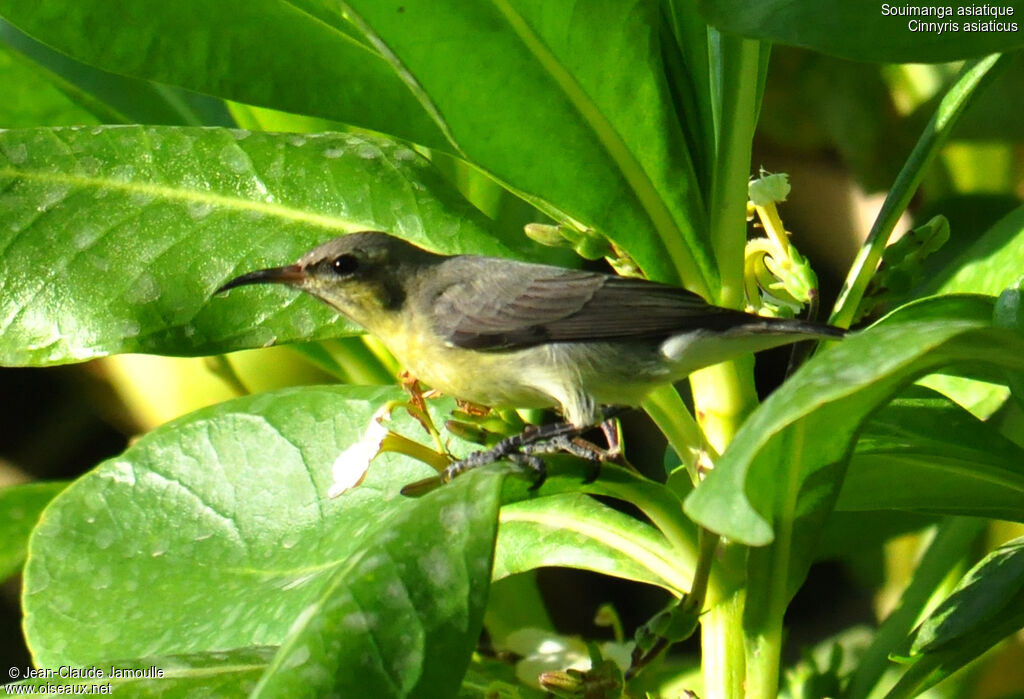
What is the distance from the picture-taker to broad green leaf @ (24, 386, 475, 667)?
1.97m

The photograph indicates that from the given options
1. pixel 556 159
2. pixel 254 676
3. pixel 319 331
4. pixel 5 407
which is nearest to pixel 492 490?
pixel 254 676

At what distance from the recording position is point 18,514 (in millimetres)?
2633

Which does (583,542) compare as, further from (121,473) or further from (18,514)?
(18,514)

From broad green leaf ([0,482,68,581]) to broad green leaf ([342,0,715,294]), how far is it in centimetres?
145

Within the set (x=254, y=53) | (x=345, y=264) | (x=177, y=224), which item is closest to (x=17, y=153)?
(x=177, y=224)

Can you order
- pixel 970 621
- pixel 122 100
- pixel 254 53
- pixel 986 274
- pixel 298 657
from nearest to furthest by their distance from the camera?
1. pixel 298 657
2. pixel 970 621
3. pixel 254 53
4. pixel 986 274
5. pixel 122 100

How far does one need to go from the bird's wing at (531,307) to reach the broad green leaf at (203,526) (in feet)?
0.80

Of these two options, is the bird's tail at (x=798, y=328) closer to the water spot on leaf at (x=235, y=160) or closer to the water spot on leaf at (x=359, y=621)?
the water spot on leaf at (x=359, y=621)

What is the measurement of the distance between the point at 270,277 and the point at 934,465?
3.50 ft

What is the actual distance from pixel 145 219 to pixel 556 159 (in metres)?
0.74

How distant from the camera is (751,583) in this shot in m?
1.65

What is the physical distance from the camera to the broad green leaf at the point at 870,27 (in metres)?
1.44

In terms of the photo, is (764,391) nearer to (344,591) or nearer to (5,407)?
(5,407)

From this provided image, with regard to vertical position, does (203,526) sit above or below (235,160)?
below
